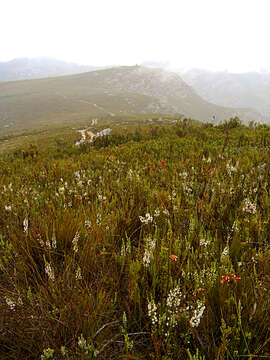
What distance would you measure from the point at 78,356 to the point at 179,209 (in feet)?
6.24

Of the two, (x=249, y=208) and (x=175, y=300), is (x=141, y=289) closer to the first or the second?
(x=175, y=300)

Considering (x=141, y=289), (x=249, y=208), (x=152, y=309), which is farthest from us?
(x=249, y=208)

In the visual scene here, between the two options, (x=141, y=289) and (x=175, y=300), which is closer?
(x=175, y=300)

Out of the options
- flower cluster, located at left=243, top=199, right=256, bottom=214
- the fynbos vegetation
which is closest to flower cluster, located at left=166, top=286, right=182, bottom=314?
the fynbos vegetation

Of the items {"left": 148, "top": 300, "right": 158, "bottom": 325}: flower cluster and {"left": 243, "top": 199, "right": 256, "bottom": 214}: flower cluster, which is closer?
{"left": 148, "top": 300, "right": 158, "bottom": 325}: flower cluster

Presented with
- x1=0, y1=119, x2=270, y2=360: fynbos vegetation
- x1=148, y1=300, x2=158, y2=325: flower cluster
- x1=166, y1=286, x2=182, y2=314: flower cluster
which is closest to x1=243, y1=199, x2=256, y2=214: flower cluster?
x1=0, y1=119, x2=270, y2=360: fynbos vegetation

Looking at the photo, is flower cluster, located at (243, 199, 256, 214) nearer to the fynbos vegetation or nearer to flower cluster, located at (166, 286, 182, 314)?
the fynbos vegetation

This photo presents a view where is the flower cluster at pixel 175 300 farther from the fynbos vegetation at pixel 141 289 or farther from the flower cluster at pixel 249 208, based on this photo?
the flower cluster at pixel 249 208

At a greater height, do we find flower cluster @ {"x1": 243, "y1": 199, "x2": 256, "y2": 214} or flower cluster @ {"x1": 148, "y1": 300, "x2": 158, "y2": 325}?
flower cluster @ {"x1": 243, "y1": 199, "x2": 256, "y2": 214}

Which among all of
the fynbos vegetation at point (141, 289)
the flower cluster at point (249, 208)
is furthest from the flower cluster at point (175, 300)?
the flower cluster at point (249, 208)

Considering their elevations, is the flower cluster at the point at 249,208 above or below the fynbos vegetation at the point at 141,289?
above

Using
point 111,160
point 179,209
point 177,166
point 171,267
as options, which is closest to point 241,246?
point 171,267

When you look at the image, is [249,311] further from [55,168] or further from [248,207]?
[55,168]

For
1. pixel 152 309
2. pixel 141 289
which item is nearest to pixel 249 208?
pixel 141 289
